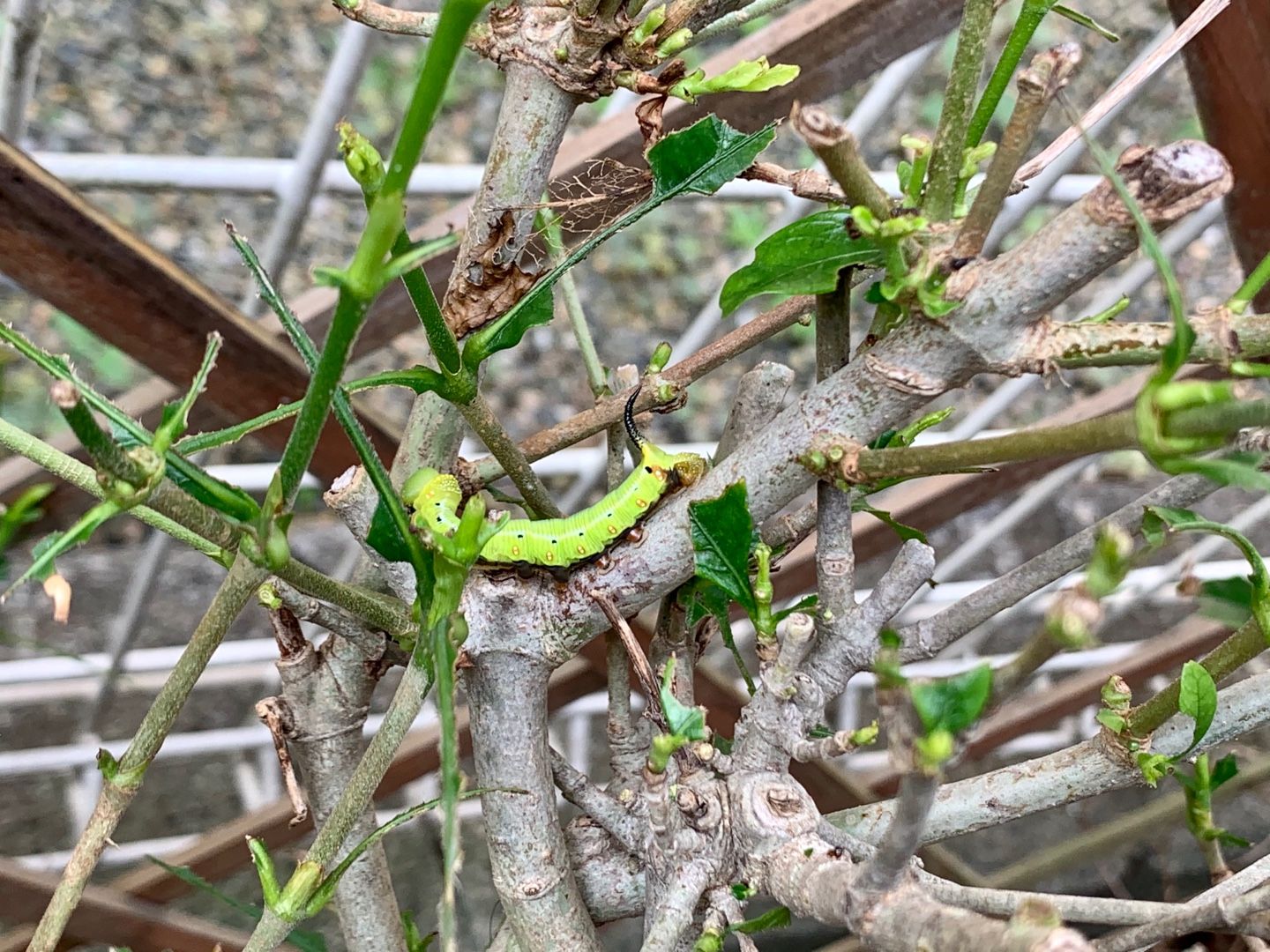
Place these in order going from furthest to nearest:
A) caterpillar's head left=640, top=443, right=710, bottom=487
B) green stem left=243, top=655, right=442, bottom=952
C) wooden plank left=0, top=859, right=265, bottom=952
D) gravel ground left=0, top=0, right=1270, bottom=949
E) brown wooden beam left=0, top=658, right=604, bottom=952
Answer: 1. gravel ground left=0, top=0, right=1270, bottom=949
2. brown wooden beam left=0, top=658, right=604, bottom=952
3. wooden plank left=0, top=859, right=265, bottom=952
4. caterpillar's head left=640, top=443, right=710, bottom=487
5. green stem left=243, top=655, right=442, bottom=952

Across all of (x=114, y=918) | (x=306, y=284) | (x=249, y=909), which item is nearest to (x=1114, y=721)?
(x=249, y=909)

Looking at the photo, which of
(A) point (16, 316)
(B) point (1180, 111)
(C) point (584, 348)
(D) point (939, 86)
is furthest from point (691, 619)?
(B) point (1180, 111)

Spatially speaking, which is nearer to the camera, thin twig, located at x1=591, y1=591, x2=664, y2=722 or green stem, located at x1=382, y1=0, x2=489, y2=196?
green stem, located at x1=382, y1=0, x2=489, y2=196

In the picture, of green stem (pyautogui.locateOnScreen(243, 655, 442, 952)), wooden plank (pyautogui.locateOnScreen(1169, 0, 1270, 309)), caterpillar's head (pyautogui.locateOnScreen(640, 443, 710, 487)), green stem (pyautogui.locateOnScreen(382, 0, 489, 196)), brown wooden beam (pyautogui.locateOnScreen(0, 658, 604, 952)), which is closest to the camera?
green stem (pyautogui.locateOnScreen(382, 0, 489, 196))

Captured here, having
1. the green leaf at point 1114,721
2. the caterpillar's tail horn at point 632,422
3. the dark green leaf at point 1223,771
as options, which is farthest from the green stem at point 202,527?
the dark green leaf at point 1223,771

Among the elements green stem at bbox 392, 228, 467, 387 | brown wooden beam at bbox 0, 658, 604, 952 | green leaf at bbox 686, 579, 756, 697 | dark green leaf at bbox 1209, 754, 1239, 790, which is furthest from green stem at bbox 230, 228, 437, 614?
brown wooden beam at bbox 0, 658, 604, 952

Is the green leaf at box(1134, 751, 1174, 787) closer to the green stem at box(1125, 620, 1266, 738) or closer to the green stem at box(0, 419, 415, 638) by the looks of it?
the green stem at box(1125, 620, 1266, 738)
